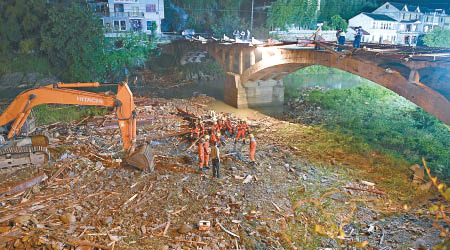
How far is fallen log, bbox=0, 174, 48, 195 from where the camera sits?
1137 centimetres

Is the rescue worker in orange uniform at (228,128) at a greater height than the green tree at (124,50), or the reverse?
the green tree at (124,50)

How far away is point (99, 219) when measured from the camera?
401 inches

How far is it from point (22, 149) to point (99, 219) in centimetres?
571

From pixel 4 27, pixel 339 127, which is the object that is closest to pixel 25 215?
pixel 339 127

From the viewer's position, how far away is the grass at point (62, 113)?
21.0 metres

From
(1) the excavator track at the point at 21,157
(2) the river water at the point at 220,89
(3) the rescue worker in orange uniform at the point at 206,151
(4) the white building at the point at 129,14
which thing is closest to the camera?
(1) the excavator track at the point at 21,157

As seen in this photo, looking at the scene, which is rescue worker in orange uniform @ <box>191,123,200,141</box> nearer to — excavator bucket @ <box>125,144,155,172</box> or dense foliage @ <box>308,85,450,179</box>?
excavator bucket @ <box>125,144,155,172</box>

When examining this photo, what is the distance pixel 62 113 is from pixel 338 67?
63.6 feet

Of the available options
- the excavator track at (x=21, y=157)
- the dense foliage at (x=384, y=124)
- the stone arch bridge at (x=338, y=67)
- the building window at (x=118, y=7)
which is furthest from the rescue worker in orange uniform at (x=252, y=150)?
the building window at (x=118, y=7)

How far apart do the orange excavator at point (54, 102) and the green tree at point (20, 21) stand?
27365mm

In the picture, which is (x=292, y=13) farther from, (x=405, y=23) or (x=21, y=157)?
(x=21, y=157)

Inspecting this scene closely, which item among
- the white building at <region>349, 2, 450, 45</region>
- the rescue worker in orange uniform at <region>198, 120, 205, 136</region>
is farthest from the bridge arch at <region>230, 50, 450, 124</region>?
the white building at <region>349, 2, 450, 45</region>

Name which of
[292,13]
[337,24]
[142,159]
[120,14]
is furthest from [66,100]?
[292,13]

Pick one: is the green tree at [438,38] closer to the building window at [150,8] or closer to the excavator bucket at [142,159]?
the building window at [150,8]
